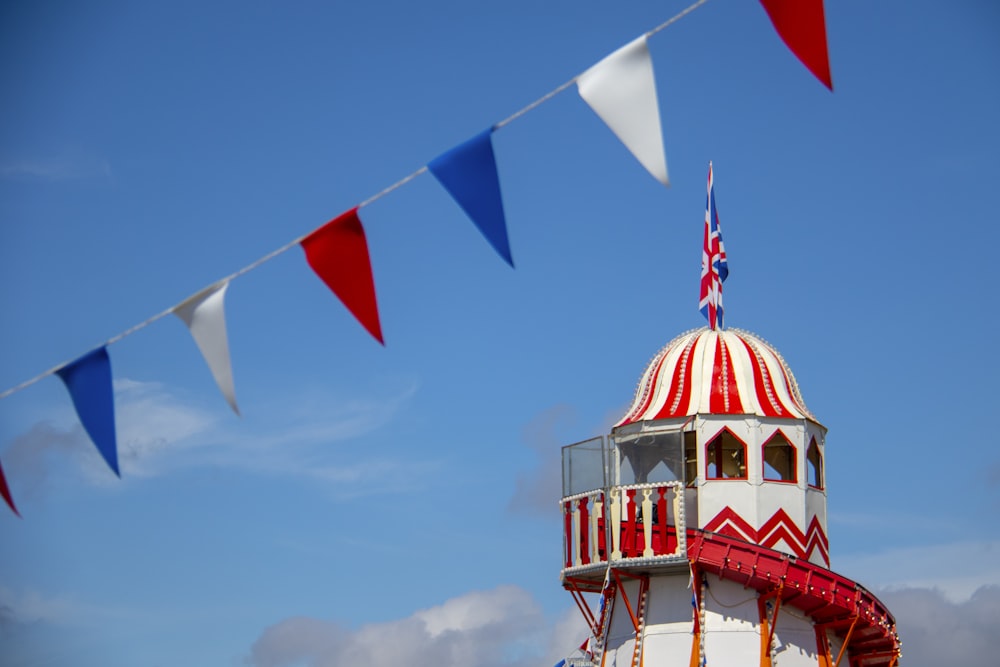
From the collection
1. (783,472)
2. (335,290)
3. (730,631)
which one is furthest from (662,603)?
(335,290)

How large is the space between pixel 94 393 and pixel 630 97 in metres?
7.91

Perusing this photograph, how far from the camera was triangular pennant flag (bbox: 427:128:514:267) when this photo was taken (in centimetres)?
2131

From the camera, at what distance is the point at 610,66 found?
21.2 metres

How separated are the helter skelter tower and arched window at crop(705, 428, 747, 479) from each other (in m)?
0.03

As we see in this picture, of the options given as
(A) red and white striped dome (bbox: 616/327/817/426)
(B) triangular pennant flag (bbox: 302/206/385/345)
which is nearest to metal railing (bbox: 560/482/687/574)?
(A) red and white striped dome (bbox: 616/327/817/426)

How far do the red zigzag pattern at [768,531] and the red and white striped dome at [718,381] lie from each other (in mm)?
2425

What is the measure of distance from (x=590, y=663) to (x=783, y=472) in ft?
21.7

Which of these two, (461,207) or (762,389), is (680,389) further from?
(461,207)

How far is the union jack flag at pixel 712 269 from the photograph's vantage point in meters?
40.9

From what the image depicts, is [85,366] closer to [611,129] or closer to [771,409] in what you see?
[611,129]

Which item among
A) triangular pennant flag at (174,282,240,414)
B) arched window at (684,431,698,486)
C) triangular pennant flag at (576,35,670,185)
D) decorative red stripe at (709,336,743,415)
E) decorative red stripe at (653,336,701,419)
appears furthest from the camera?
arched window at (684,431,698,486)

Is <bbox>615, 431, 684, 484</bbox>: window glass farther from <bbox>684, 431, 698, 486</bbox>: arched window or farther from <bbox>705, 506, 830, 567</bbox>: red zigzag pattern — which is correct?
<bbox>705, 506, 830, 567</bbox>: red zigzag pattern

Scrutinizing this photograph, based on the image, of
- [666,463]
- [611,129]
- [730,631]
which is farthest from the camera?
[666,463]

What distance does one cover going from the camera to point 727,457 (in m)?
39.9
